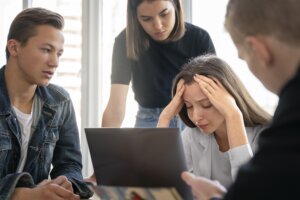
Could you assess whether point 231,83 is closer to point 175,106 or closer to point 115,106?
point 175,106

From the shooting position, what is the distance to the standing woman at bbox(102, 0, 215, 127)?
1903 millimetres

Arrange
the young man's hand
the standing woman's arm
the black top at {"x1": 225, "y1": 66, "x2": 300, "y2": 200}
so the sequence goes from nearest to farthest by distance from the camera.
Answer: the black top at {"x1": 225, "y1": 66, "x2": 300, "y2": 200}
the young man's hand
the standing woman's arm

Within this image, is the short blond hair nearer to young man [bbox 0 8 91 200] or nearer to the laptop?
the laptop

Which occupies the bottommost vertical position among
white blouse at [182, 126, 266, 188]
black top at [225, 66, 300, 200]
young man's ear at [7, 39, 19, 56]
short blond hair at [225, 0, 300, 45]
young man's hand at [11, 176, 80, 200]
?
young man's hand at [11, 176, 80, 200]

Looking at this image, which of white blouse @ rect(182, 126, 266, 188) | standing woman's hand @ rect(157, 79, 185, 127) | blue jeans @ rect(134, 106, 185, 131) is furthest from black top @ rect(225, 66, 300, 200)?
blue jeans @ rect(134, 106, 185, 131)

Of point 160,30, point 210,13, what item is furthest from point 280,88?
point 210,13

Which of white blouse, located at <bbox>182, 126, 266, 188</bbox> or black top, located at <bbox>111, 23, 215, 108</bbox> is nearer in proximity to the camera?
white blouse, located at <bbox>182, 126, 266, 188</bbox>

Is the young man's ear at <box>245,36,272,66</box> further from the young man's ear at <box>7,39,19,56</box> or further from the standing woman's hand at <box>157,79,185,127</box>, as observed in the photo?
the young man's ear at <box>7,39,19,56</box>

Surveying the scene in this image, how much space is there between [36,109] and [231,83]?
0.71 meters

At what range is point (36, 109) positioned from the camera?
1682mm

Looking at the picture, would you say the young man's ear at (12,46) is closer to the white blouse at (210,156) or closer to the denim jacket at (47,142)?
the denim jacket at (47,142)

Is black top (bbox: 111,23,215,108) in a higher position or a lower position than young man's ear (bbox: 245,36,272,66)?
lower

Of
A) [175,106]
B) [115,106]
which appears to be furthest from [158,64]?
[175,106]

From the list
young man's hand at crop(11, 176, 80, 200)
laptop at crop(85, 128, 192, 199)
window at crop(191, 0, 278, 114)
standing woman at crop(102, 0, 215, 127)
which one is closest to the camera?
laptop at crop(85, 128, 192, 199)
